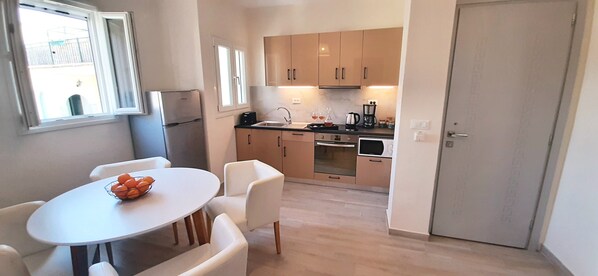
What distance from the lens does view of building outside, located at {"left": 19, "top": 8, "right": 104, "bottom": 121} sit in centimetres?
208

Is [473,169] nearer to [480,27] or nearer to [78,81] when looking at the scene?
[480,27]

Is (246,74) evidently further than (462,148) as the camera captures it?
Yes

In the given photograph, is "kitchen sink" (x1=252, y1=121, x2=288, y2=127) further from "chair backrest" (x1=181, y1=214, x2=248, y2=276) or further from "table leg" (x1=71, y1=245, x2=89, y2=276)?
"table leg" (x1=71, y1=245, x2=89, y2=276)

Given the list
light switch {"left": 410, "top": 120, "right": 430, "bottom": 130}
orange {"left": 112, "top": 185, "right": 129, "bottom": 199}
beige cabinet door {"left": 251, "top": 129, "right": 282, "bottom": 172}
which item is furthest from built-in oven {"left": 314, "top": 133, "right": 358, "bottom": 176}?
orange {"left": 112, "top": 185, "right": 129, "bottom": 199}

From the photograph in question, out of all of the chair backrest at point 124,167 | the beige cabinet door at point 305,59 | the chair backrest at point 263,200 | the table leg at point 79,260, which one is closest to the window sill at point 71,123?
the chair backrest at point 124,167

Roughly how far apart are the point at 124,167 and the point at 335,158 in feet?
8.15

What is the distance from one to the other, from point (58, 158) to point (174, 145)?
96 cm

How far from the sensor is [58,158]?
2.21m

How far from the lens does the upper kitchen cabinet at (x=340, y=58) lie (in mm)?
3342

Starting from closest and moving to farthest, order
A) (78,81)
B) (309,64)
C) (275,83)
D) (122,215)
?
(122,215) → (78,81) → (309,64) → (275,83)

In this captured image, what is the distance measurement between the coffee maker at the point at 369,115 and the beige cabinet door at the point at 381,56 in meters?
0.34

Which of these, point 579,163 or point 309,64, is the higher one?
point 309,64

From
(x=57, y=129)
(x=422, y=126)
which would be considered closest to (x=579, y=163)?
(x=422, y=126)

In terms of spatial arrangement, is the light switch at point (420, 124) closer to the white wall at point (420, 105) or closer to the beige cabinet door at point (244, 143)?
the white wall at point (420, 105)
